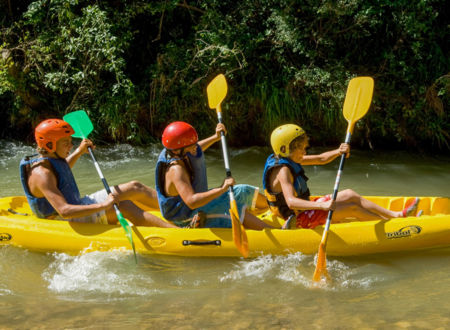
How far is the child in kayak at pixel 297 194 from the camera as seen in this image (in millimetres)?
3813

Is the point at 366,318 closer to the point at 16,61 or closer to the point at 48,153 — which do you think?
the point at 48,153

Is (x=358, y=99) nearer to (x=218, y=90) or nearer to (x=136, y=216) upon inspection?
(x=218, y=90)

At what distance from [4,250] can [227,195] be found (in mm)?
1773

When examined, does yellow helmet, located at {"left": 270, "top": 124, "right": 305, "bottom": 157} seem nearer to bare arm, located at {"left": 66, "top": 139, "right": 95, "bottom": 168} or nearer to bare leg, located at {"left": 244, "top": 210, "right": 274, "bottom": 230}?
bare leg, located at {"left": 244, "top": 210, "right": 274, "bottom": 230}

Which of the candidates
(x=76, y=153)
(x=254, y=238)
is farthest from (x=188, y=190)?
(x=76, y=153)

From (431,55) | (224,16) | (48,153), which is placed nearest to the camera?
(48,153)

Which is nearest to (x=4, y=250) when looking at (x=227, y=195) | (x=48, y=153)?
(x=48, y=153)

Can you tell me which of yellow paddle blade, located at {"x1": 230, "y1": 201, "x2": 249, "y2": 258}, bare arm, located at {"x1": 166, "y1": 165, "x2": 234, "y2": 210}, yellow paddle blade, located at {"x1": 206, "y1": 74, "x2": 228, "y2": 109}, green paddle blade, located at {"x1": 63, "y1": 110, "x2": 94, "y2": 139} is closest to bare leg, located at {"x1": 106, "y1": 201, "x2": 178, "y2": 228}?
bare arm, located at {"x1": 166, "y1": 165, "x2": 234, "y2": 210}

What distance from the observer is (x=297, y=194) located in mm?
3957

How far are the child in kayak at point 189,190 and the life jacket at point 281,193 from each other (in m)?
0.17

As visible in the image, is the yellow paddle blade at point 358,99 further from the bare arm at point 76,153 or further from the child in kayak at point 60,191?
the bare arm at point 76,153

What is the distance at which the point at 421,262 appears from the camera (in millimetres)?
3865

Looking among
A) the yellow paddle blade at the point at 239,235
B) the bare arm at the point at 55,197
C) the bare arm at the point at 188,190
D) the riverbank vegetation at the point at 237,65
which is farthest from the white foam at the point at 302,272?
the riverbank vegetation at the point at 237,65

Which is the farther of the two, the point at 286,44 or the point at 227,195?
the point at 286,44
